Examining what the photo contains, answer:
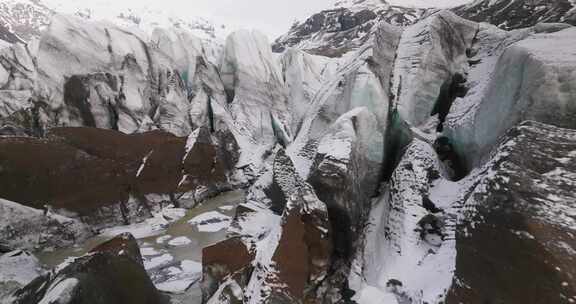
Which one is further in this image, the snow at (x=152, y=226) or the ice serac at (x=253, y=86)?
the ice serac at (x=253, y=86)

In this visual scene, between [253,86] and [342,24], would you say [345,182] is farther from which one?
[342,24]

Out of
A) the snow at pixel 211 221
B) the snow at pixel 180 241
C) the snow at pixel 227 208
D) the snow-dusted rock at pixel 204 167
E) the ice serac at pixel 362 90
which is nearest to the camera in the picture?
the ice serac at pixel 362 90

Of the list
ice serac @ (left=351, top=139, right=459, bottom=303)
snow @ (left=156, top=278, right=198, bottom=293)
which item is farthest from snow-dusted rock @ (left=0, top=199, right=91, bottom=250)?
ice serac @ (left=351, top=139, right=459, bottom=303)

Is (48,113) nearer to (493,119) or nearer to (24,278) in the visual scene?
(24,278)

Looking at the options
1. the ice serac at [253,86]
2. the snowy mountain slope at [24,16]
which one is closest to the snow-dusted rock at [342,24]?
the ice serac at [253,86]

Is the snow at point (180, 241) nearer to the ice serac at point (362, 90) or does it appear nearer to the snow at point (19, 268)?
the snow at point (19, 268)
